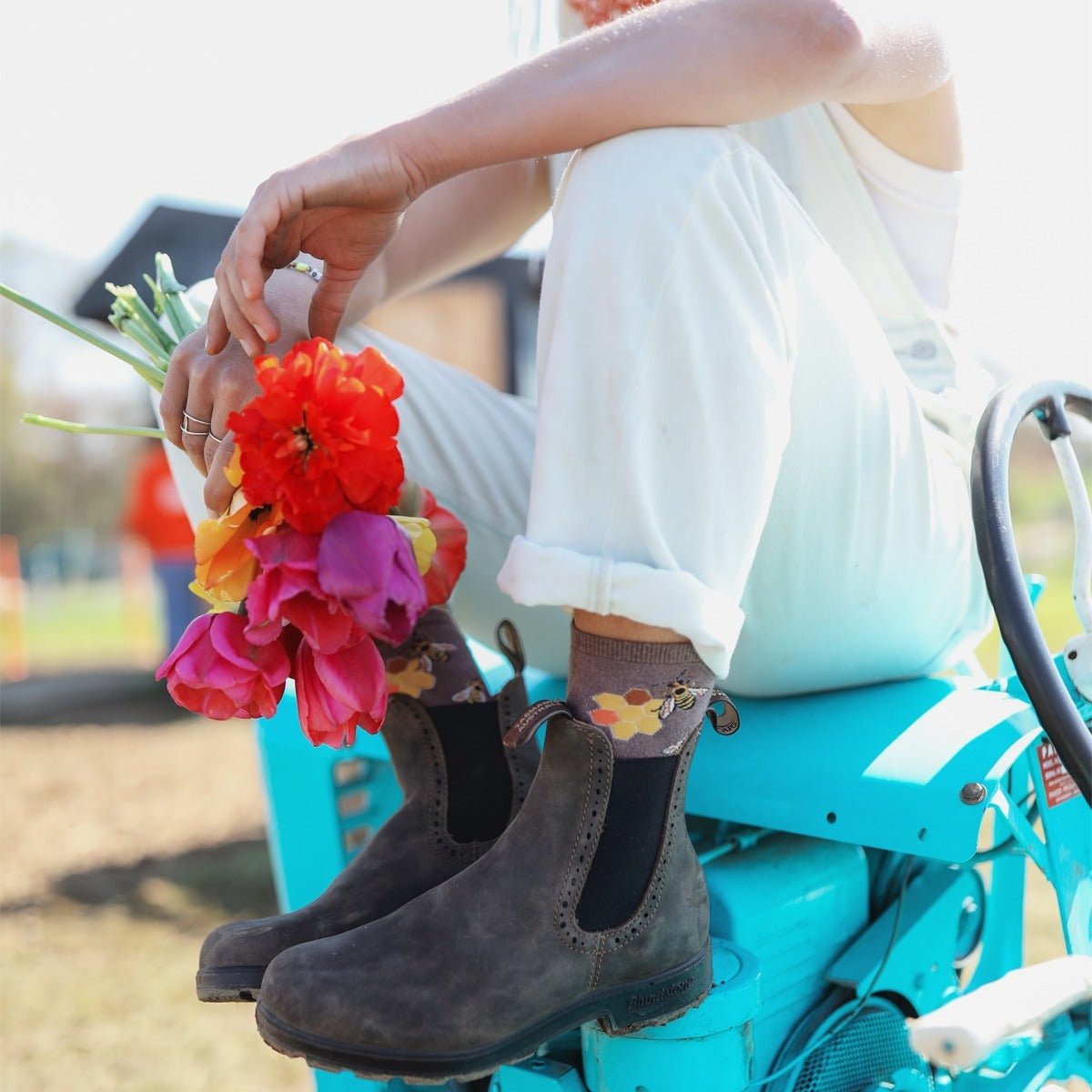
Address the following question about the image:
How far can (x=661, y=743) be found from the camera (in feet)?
→ 2.77

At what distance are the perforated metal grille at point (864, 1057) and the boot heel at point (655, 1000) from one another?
0.74ft

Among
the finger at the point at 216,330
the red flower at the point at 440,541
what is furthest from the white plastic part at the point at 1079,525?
the finger at the point at 216,330

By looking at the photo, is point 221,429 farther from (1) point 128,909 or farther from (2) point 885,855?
(1) point 128,909

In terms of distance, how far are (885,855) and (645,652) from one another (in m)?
0.53

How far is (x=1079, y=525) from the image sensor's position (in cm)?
105

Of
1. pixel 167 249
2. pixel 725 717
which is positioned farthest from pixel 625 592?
pixel 167 249

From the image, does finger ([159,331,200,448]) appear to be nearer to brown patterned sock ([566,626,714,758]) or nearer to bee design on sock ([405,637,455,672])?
bee design on sock ([405,637,455,672])

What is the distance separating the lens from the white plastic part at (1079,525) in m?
1.02

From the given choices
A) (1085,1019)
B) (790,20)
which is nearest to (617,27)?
(790,20)

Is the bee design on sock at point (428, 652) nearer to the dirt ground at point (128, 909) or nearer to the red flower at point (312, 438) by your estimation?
the red flower at point (312, 438)

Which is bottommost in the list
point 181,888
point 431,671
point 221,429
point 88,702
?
point 88,702

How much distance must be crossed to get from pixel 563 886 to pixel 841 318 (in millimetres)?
486

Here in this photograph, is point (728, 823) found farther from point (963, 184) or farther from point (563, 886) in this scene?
point (963, 184)

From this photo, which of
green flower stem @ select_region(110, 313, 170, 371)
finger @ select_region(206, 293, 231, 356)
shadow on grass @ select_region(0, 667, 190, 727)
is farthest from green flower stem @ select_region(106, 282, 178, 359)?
shadow on grass @ select_region(0, 667, 190, 727)
